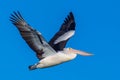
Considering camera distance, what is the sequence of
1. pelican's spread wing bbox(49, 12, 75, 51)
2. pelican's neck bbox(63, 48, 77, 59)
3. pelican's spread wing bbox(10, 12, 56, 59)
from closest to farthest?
pelican's spread wing bbox(10, 12, 56, 59) < pelican's neck bbox(63, 48, 77, 59) < pelican's spread wing bbox(49, 12, 75, 51)

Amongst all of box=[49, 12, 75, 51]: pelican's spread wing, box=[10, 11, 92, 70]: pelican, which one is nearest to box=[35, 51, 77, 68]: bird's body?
box=[10, 11, 92, 70]: pelican

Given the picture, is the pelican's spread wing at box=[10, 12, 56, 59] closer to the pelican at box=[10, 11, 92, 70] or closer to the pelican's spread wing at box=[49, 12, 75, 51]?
the pelican at box=[10, 11, 92, 70]

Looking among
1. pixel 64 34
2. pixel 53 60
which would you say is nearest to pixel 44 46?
pixel 53 60

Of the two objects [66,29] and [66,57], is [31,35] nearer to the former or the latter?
[66,57]

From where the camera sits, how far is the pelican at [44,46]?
77.0 ft

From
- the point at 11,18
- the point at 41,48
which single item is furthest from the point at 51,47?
the point at 11,18

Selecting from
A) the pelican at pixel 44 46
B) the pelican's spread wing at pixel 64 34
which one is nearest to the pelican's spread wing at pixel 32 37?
the pelican at pixel 44 46

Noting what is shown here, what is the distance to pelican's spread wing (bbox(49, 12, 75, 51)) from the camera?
85.9 feet

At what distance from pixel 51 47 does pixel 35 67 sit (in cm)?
97

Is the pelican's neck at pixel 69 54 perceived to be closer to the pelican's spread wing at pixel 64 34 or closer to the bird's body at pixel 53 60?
the bird's body at pixel 53 60

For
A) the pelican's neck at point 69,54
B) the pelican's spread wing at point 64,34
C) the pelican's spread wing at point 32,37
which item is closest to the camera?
the pelican's spread wing at point 32,37

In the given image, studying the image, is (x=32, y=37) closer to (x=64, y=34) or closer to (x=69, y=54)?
(x=69, y=54)

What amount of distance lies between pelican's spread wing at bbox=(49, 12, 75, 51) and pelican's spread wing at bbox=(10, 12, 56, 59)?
44.1 inches

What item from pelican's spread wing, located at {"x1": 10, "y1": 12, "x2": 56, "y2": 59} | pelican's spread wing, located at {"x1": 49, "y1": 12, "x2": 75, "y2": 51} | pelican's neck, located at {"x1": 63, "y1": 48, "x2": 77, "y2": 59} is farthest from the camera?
pelican's spread wing, located at {"x1": 49, "y1": 12, "x2": 75, "y2": 51}
